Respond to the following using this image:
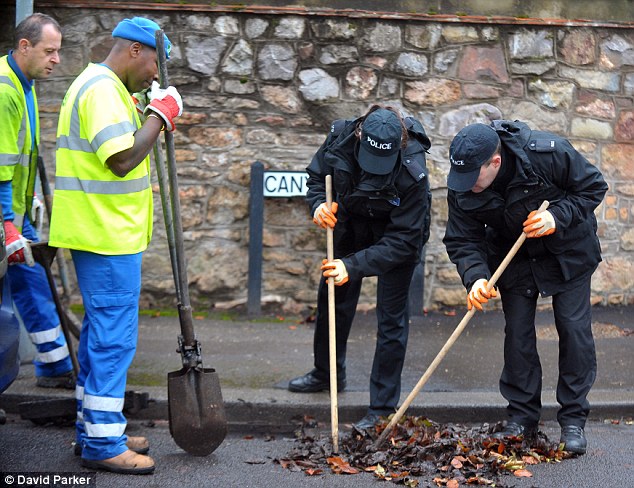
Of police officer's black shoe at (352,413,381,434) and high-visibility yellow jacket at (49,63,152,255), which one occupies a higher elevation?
high-visibility yellow jacket at (49,63,152,255)

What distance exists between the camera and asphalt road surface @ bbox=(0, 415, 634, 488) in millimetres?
4523

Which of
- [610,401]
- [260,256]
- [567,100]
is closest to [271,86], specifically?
[260,256]

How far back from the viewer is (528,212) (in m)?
4.85

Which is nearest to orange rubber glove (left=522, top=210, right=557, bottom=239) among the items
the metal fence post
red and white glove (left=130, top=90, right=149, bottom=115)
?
red and white glove (left=130, top=90, right=149, bottom=115)

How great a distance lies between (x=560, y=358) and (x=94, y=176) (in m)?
2.61

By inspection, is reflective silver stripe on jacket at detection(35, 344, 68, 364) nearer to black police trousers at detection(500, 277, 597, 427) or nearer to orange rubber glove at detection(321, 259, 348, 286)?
orange rubber glove at detection(321, 259, 348, 286)

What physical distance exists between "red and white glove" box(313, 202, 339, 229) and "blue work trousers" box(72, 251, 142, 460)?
1.15m

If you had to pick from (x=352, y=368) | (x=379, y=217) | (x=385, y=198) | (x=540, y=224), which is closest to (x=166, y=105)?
(x=385, y=198)

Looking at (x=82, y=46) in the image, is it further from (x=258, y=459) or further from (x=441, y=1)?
(x=258, y=459)

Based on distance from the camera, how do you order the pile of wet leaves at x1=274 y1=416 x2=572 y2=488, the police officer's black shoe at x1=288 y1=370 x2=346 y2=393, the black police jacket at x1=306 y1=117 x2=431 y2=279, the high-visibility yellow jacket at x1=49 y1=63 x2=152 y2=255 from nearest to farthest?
1. the high-visibility yellow jacket at x1=49 y1=63 x2=152 y2=255
2. the pile of wet leaves at x1=274 y1=416 x2=572 y2=488
3. the black police jacket at x1=306 y1=117 x2=431 y2=279
4. the police officer's black shoe at x1=288 y1=370 x2=346 y2=393

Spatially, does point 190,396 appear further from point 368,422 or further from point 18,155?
point 18,155

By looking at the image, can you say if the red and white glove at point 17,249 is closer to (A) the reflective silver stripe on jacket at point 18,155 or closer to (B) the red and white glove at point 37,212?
(A) the reflective silver stripe on jacket at point 18,155

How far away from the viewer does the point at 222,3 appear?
7.61 meters

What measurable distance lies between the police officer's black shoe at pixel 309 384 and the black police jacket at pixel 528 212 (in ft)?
4.17
